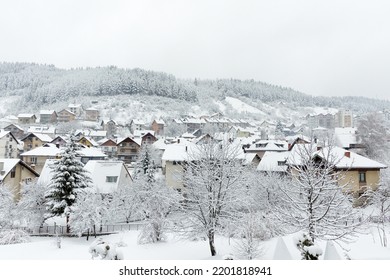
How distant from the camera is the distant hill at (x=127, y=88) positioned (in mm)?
25948

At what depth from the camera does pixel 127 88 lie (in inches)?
2825

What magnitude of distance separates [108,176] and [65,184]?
3.53 m

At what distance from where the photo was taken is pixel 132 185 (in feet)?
54.8

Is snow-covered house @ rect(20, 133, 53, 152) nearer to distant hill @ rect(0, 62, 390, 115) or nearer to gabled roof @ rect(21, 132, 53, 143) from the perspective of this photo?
gabled roof @ rect(21, 132, 53, 143)

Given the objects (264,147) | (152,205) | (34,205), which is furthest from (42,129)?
(264,147)

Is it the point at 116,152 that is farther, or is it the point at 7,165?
the point at 116,152

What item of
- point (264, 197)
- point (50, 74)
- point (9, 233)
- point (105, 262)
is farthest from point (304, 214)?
point (50, 74)

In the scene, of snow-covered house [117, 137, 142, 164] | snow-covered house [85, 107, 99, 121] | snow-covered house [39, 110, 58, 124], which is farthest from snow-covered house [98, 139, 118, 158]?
snow-covered house [85, 107, 99, 121]

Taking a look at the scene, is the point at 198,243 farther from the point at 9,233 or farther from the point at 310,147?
the point at 9,233

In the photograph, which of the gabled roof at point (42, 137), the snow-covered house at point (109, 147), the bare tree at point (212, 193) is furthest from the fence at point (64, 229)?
the snow-covered house at point (109, 147)

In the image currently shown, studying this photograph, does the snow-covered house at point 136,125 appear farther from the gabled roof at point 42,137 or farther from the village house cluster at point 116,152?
the gabled roof at point 42,137

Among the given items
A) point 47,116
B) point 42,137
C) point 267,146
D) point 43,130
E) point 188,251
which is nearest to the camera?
point 188,251

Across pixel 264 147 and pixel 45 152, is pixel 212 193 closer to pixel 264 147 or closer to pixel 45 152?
pixel 45 152

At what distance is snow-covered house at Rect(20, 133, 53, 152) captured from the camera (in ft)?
76.6
